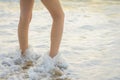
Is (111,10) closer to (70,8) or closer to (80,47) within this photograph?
(70,8)

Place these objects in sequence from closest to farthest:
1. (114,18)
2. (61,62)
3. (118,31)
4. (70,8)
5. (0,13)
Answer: (61,62) → (118,31) → (114,18) → (0,13) → (70,8)

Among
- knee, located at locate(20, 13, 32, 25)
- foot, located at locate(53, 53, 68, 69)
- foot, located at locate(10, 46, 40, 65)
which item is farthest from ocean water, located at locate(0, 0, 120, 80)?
knee, located at locate(20, 13, 32, 25)

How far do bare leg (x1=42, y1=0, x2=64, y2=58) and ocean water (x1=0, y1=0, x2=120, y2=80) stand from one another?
1.19 feet

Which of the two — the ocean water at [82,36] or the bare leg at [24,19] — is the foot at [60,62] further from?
the bare leg at [24,19]

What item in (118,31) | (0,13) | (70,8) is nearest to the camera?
(118,31)

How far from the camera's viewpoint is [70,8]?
7.75 m

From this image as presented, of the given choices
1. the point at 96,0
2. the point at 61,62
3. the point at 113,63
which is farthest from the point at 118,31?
the point at 96,0

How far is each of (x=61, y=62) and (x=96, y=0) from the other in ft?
16.3

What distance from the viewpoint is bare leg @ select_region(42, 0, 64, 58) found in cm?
360

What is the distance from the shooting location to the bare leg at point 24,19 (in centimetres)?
384

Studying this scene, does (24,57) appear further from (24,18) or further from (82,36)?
(82,36)

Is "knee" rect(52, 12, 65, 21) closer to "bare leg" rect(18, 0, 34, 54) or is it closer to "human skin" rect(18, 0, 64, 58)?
"human skin" rect(18, 0, 64, 58)

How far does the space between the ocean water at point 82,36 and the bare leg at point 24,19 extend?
1.43 ft

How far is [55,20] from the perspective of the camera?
3717 mm
